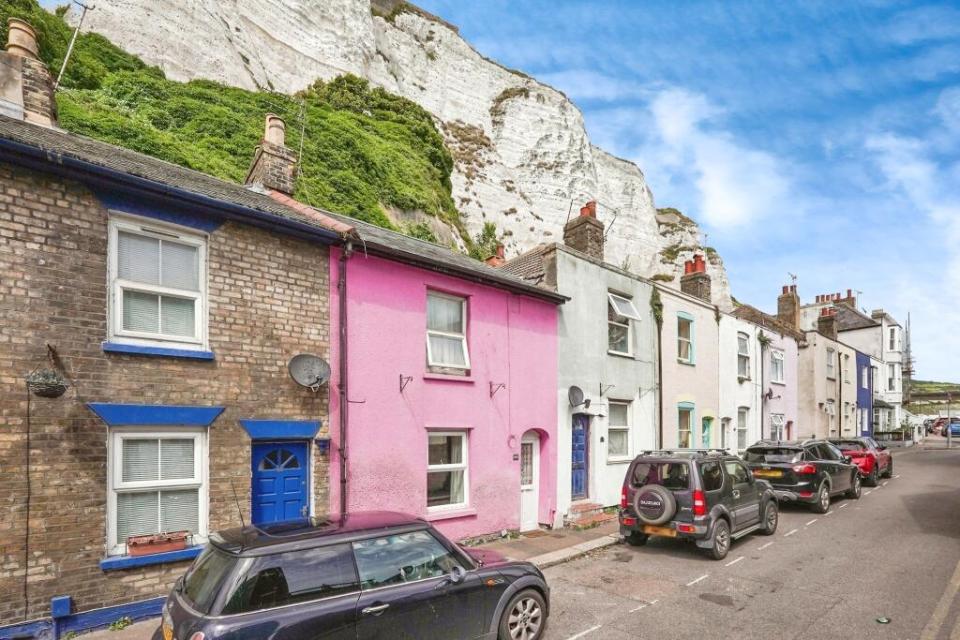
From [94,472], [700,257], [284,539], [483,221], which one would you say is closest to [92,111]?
[94,472]

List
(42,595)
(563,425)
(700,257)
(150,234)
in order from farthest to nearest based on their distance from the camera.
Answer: (700,257), (563,425), (150,234), (42,595)

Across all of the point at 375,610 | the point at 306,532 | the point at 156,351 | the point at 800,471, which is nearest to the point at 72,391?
the point at 156,351

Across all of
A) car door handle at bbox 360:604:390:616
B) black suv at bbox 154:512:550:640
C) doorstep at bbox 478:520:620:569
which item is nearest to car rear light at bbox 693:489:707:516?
doorstep at bbox 478:520:620:569

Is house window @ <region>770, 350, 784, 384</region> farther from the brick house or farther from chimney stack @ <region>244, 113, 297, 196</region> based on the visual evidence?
the brick house

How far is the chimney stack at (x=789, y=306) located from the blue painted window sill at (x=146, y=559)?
2704 cm

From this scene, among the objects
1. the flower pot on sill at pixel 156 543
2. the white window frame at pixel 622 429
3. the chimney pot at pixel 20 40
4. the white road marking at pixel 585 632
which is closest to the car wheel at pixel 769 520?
the white window frame at pixel 622 429

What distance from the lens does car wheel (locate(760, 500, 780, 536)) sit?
10727 mm

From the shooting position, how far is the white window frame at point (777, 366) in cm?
2238

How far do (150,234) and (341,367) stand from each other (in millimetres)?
3288

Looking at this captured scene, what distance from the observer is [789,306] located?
26469 mm

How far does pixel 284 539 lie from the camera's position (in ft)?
14.6

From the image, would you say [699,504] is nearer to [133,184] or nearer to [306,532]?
[306,532]

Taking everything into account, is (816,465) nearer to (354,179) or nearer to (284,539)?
(284,539)

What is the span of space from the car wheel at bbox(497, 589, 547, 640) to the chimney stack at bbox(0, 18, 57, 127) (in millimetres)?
10464
